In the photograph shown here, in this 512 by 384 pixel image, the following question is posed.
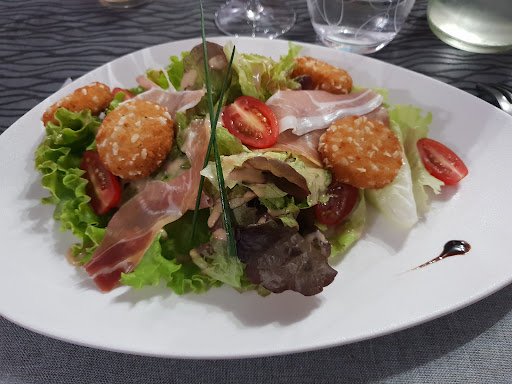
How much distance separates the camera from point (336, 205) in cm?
198

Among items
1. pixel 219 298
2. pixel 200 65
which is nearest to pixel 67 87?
pixel 200 65

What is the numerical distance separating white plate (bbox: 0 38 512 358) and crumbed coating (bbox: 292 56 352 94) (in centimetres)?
60

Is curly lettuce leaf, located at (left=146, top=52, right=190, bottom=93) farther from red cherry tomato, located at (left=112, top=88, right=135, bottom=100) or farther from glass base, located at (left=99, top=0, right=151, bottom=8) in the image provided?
glass base, located at (left=99, top=0, right=151, bottom=8)

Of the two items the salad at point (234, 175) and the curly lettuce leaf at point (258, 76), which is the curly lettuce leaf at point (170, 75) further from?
the curly lettuce leaf at point (258, 76)

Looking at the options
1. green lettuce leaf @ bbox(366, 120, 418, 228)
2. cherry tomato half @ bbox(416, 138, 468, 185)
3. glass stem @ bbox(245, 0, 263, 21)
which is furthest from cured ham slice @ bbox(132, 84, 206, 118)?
glass stem @ bbox(245, 0, 263, 21)

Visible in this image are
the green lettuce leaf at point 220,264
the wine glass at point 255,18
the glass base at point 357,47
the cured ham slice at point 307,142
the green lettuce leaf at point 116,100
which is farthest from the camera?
the wine glass at point 255,18

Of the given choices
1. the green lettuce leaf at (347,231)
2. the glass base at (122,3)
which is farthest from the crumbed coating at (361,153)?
the glass base at (122,3)

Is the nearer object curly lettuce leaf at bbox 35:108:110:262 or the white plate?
the white plate

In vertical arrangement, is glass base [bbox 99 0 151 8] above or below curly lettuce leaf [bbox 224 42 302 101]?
below

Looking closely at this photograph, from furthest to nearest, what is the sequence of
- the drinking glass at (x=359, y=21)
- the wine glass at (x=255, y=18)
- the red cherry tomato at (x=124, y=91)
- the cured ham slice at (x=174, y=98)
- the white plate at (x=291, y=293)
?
1. the wine glass at (x=255, y=18)
2. the drinking glass at (x=359, y=21)
3. the red cherry tomato at (x=124, y=91)
4. the cured ham slice at (x=174, y=98)
5. the white plate at (x=291, y=293)

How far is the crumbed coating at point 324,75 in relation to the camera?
2322 mm

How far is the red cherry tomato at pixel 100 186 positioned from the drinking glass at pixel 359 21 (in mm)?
1930

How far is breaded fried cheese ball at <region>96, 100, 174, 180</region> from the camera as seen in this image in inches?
76.2

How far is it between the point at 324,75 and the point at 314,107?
29 centimetres
